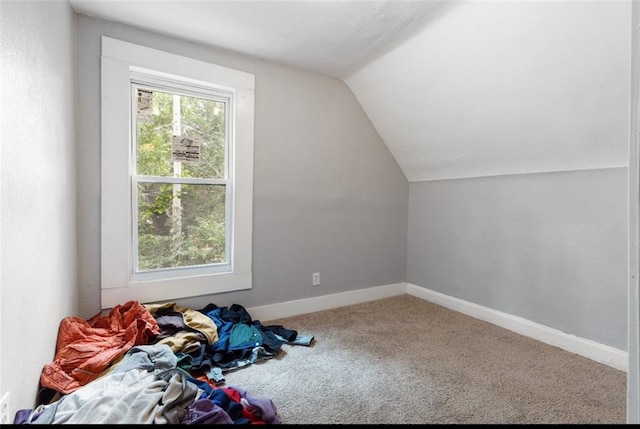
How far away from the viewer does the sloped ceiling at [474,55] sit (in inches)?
64.2

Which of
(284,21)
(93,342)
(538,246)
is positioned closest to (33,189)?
(93,342)

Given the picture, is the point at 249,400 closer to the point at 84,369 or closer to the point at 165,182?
the point at 84,369

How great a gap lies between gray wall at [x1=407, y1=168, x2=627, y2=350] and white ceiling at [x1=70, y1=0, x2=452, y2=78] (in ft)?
4.68

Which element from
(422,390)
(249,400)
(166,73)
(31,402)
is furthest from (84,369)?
(166,73)

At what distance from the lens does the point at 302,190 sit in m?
2.71

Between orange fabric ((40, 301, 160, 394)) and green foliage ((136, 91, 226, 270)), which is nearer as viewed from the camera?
orange fabric ((40, 301, 160, 394))

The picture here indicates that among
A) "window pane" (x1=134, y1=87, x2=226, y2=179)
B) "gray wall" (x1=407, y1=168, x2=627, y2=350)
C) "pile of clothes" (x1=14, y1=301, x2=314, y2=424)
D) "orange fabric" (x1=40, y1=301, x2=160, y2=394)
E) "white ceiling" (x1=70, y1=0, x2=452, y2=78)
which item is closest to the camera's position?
"pile of clothes" (x1=14, y1=301, x2=314, y2=424)

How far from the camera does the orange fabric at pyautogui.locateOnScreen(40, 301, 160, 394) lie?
138 centimetres

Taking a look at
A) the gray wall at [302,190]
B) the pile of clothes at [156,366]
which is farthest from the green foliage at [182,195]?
the pile of clothes at [156,366]

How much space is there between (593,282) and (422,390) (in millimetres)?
1344

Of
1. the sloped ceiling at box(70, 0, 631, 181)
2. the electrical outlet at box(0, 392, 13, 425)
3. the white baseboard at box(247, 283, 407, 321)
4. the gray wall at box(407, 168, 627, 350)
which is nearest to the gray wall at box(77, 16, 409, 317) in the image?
the white baseboard at box(247, 283, 407, 321)

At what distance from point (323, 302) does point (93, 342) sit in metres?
1.70

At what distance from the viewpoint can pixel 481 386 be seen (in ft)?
5.41

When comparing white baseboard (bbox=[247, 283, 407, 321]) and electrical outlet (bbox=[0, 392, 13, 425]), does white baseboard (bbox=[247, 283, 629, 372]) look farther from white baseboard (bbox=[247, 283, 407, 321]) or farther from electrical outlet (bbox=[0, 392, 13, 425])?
electrical outlet (bbox=[0, 392, 13, 425])
